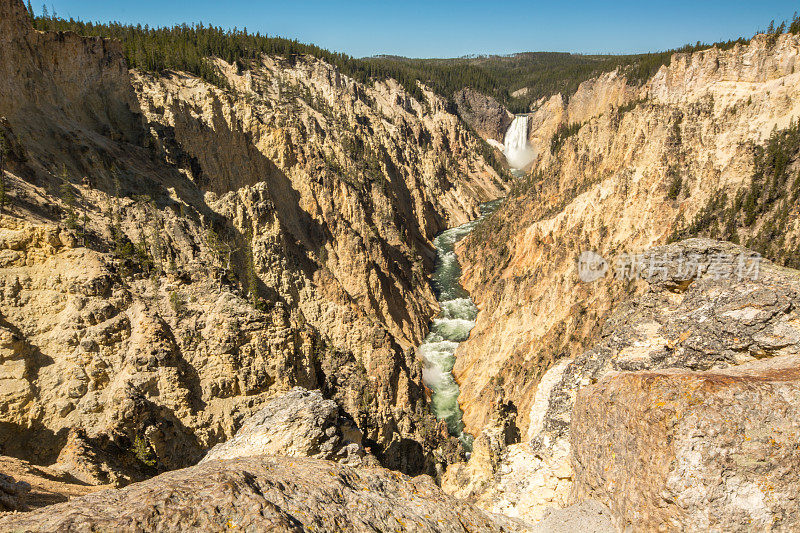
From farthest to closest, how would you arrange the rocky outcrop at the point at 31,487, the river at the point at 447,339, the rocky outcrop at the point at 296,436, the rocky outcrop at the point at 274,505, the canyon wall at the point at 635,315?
the river at the point at 447,339 < the rocky outcrop at the point at 296,436 < the rocky outcrop at the point at 31,487 < the canyon wall at the point at 635,315 < the rocky outcrop at the point at 274,505

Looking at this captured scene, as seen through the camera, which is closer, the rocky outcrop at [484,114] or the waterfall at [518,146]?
the waterfall at [518,146]

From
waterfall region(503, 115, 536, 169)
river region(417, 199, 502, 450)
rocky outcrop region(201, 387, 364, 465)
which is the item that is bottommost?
river region(417, 199, 502, 450)

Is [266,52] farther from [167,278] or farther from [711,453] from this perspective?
[711,453]

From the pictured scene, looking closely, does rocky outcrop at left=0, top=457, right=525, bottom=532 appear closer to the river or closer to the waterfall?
the river

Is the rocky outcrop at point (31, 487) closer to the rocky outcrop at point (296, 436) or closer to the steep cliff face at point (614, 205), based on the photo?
the rocky outcrop at point (296, 436)

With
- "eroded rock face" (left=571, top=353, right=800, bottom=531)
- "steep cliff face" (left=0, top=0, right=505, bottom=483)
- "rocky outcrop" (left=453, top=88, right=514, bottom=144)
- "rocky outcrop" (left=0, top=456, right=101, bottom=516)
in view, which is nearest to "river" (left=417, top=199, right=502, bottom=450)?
"steep cliff face" (left=0, top=0, right=505, bottom=483)

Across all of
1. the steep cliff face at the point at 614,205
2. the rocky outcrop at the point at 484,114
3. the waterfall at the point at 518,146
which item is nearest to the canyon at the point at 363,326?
the steep cliff face at the point at 614,205

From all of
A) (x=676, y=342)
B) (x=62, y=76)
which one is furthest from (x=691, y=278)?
(x=62, y=76)
